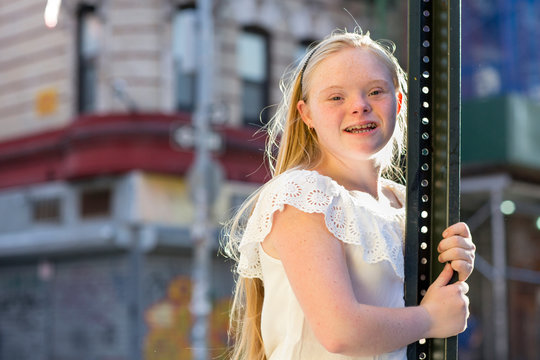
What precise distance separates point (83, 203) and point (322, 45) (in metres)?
15.5

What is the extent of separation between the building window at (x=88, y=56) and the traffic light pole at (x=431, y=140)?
15849 millimetres

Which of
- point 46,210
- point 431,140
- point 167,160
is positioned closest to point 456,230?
point 431,140

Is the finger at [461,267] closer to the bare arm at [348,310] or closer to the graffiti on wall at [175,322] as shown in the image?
the bare arm at [348,310]

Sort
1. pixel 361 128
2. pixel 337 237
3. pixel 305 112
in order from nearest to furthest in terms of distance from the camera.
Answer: pixel 337 237, pixel 361 128, pixel 305 112

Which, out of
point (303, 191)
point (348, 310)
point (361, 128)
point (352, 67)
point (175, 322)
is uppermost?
point (175, 322)

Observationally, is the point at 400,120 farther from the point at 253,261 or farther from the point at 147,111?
the point at 147,111

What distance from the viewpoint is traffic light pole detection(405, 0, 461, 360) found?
156 centimetres

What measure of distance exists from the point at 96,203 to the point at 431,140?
51.1ft

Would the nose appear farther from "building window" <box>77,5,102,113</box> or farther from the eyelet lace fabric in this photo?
"building window" <box>77,5,102,113</box>

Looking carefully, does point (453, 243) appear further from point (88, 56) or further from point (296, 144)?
point (88, 56)

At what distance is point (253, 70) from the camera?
58.6 ft

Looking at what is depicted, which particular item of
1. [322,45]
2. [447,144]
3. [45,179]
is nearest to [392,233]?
[447,144]

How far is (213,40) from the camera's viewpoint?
667 inches

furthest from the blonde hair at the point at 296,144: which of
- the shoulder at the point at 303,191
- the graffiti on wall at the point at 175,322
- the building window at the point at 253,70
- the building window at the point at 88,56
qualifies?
the building window at the point at 253,70
